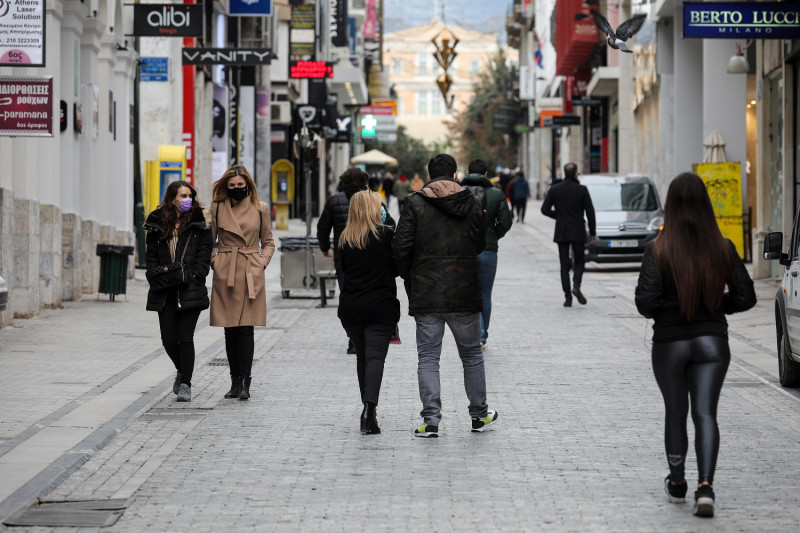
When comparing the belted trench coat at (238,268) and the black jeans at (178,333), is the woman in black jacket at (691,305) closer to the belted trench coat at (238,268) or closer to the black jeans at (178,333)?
the belted trench coat at (238,268)

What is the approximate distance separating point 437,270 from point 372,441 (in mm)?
1126

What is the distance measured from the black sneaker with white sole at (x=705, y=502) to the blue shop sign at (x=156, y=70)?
24.2 m


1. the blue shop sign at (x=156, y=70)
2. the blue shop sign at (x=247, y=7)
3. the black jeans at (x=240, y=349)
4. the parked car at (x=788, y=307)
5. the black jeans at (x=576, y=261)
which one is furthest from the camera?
the blue shop sign at (x=247, y=7)

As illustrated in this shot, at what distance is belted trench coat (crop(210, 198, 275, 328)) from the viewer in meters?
11.3

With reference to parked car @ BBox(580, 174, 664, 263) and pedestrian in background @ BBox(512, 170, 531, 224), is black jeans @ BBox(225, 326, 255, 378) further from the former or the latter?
pedestrian in background @ BBox(512, 170, 531, 224)

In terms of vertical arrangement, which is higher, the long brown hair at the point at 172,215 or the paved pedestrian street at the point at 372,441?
the long brown hair at the point at 172,215

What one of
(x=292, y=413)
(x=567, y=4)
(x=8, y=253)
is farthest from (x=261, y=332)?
(x=567, y=4)

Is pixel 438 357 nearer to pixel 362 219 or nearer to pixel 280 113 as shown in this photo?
pixel 362 219

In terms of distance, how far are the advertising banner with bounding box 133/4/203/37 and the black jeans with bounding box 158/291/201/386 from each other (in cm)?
1311

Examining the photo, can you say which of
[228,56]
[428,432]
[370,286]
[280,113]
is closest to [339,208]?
[370,286]

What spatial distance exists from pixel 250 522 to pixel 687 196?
2.54m

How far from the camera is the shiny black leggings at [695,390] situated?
708cm

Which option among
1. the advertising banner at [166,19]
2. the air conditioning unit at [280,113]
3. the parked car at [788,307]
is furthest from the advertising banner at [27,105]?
the air conditioning unit at [280,113]

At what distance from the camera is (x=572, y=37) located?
53.5m
